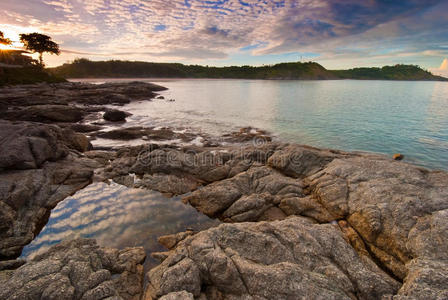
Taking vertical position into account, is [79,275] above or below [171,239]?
above

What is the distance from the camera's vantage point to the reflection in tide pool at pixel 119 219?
10.9m

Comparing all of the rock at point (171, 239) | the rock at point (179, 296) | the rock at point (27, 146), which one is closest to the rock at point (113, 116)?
the rock at point (27, 146)

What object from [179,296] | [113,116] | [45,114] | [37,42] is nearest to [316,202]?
[179,296]

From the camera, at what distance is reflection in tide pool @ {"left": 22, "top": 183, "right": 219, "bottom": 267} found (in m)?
10.9

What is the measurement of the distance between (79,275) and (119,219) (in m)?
5.12

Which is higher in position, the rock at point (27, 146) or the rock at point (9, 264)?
the rock at point (27, 146)

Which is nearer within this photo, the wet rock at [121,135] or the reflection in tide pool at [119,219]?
the reflection in tide pool at [119,219]

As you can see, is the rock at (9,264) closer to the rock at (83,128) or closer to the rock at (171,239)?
the rock at (171,239)

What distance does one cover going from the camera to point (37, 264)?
24.9ft

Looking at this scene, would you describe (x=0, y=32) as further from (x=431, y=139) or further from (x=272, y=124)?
(x=431, y=139)

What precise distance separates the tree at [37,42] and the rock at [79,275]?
132244 mm

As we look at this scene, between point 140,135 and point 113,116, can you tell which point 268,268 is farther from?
point 113,116

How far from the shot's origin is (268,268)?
7703 mm

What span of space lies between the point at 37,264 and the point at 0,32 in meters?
114
